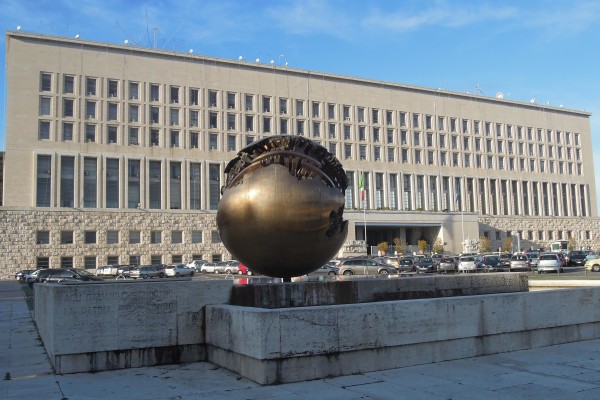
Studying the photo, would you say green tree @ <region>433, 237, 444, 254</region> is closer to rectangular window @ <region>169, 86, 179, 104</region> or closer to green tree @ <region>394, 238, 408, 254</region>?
green tree @ <region>394, 238, 408, 254</region>

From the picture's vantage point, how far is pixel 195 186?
70.2 m

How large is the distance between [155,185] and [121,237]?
828 cm

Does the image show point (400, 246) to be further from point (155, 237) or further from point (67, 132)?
point (67, 132)

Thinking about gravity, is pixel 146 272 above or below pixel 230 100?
below

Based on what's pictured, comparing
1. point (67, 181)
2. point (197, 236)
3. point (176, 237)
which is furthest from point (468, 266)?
point (67, 181)

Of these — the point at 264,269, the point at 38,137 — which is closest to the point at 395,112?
the point at 38,137

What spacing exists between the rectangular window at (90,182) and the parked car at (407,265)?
3670cm

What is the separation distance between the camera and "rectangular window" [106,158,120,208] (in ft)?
212

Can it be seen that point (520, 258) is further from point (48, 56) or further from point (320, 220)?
point (48, 56)

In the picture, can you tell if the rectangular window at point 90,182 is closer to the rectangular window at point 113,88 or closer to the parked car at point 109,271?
the rectangular window at point 113,88

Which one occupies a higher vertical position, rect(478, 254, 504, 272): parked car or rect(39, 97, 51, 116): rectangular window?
rect(39, 97, 51, 116): rectangular window

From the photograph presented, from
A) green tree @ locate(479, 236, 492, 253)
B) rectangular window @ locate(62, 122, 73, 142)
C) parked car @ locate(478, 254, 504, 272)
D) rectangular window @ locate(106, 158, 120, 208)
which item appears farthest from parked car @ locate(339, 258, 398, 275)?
green tree @ locate(479, 236, 492, 253)

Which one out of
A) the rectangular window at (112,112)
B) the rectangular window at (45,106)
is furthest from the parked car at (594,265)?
the rectangular window at (45,106)

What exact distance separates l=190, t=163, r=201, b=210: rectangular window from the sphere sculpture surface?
196 feet
